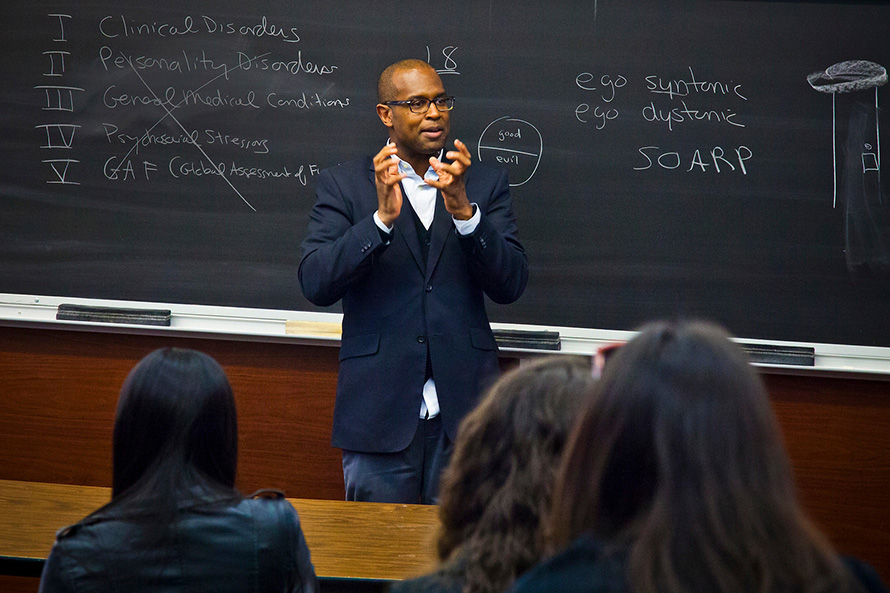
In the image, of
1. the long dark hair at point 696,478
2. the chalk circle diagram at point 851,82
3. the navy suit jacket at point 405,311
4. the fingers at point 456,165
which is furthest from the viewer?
the chalk circle diagram at point 851,82

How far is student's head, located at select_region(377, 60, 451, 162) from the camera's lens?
295 cm

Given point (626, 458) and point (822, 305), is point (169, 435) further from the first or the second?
point (822, 305)

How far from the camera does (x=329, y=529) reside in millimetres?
2271

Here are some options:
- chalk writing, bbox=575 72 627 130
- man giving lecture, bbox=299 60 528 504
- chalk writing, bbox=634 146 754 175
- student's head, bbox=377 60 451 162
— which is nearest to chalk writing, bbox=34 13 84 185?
man giving lecture, bbox=299 60 528 504

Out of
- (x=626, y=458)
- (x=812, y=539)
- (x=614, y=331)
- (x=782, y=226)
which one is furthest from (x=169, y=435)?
(x=782, y=226)

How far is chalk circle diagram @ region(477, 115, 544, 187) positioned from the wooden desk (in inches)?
58.4

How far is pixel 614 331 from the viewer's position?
11.5 ft

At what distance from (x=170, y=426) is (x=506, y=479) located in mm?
612

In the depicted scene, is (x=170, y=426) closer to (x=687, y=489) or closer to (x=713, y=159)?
(x=687, y=489)

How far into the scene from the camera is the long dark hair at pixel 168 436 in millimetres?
1592

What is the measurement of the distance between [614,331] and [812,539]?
2.53 metres

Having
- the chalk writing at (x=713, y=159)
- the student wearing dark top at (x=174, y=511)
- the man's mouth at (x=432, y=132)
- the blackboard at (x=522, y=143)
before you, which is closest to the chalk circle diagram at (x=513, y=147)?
the blackboard at (x=522, y=143)

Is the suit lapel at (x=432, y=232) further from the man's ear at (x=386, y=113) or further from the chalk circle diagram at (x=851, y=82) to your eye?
the chalk circle diagram at (x=851, y=82)

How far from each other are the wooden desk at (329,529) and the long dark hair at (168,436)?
487 millimetres
